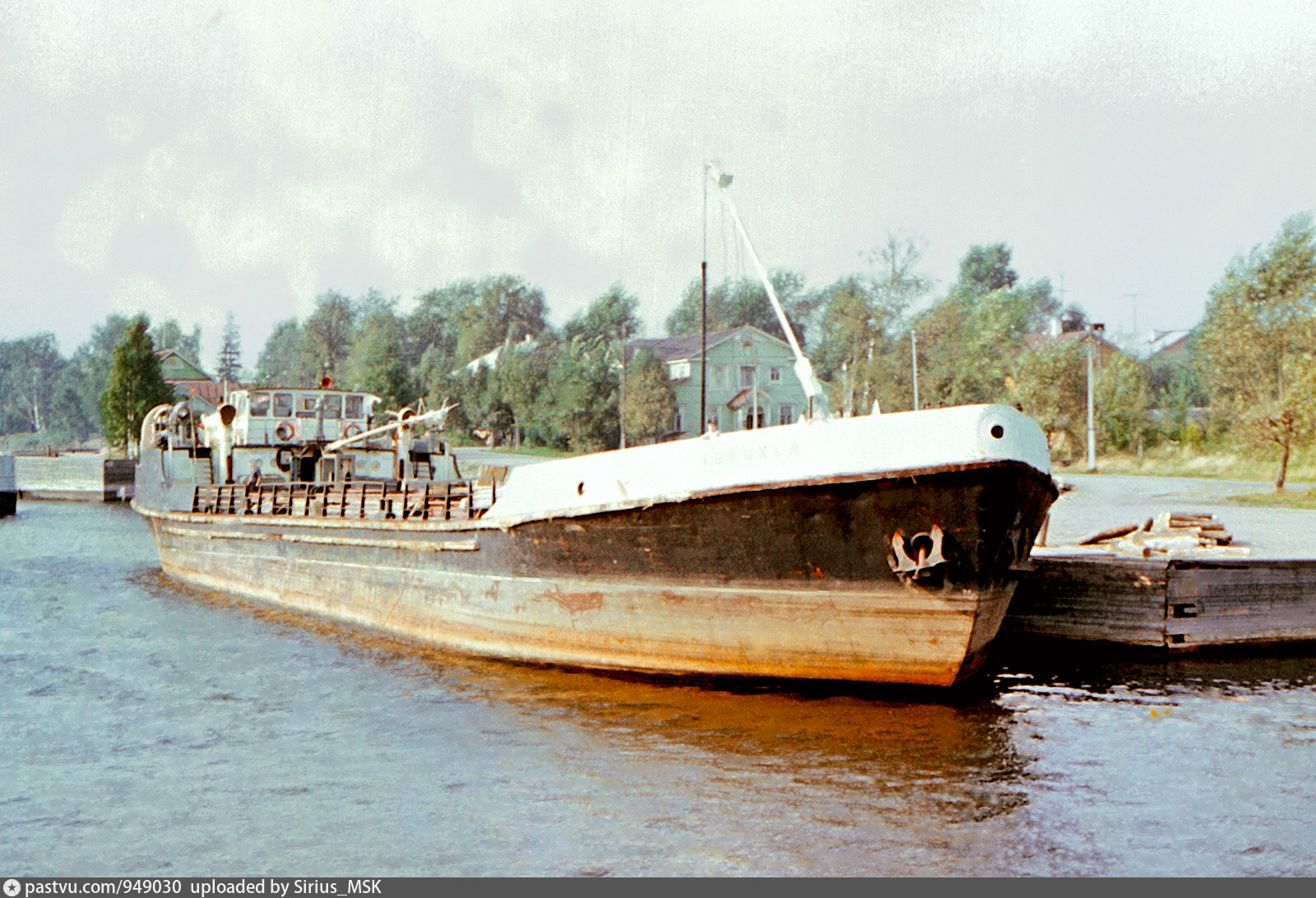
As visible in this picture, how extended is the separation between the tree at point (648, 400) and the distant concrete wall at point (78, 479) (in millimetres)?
22149

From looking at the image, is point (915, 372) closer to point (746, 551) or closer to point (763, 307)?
point (746, 551)

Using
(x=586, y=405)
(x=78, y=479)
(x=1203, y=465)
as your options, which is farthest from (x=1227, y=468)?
(x=78, y=479)

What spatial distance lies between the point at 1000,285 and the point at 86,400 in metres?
84.9

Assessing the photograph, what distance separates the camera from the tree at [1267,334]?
3186cm

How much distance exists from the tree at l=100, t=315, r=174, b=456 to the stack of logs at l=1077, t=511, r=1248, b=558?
4922cm

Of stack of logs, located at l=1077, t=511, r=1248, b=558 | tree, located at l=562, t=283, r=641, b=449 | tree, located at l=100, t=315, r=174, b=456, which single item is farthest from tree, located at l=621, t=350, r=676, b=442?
stack of logs, located at l=1077, t=511, r=1248, b=558

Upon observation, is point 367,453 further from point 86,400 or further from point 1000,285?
point 86,400

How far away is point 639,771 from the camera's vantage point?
8156 mm

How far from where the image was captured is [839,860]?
639 centimetres

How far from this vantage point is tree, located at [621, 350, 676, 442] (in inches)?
2156

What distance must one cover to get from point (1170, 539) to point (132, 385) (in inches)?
2013

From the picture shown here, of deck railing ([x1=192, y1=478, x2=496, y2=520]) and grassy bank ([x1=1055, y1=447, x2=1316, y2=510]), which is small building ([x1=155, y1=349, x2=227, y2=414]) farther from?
deck railing ([x1=192, y1=478, x2=496, y2=520])
